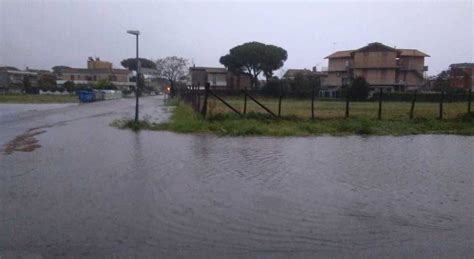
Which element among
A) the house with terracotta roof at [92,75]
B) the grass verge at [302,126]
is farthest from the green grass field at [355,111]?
the house with terracotta roof at [92,75]

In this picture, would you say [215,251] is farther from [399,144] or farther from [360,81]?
[360,81]

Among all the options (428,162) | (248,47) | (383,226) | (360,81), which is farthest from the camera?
(248,47)

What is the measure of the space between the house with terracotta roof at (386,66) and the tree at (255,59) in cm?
1176

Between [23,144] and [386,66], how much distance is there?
2551 inches

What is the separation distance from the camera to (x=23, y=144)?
12711 mm

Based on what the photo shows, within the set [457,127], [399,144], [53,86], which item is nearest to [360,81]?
[457,127]

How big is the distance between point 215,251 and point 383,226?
2.24m

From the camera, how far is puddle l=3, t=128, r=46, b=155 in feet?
37.6

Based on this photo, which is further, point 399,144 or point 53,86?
point 53,86

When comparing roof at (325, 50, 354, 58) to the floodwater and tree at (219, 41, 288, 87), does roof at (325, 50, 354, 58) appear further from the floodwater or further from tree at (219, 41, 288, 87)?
the floodwater

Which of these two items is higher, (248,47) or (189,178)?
(248,47)

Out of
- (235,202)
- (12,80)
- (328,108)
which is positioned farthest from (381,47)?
(12,80)

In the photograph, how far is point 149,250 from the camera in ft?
14.9

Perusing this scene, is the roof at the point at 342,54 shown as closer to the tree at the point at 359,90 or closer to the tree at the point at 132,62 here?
the tree at the point at 359,90
